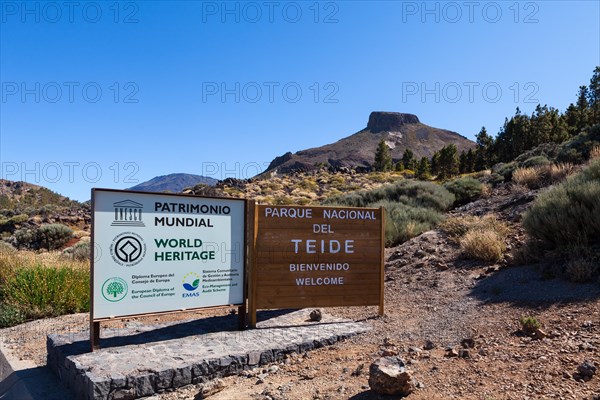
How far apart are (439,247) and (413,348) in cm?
524

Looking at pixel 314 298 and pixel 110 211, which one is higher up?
pixel 110 211

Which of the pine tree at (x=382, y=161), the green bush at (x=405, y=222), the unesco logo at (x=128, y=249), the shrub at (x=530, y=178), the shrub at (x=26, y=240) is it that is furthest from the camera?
the pine tree at (x=382, y=161)

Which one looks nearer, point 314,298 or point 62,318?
point 314,298

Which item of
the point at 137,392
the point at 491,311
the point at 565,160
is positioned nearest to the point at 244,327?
the point at 137,392

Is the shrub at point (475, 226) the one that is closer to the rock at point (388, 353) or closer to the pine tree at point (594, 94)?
the rock at point (388, 353)

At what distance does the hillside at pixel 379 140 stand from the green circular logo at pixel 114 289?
104721 millimetres

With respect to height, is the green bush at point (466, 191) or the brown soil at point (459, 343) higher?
the green bush at point (466, 191)

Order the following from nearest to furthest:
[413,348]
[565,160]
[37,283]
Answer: [413,348] < [37,283] < [565,160]

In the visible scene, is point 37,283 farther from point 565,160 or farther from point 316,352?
point 565,160

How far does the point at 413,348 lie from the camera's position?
5.15 meters

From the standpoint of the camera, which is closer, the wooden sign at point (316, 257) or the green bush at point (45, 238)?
the wooden sign at point (316, 257)

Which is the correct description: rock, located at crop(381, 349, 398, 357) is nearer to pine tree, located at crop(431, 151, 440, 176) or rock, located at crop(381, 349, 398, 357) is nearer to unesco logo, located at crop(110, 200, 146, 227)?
unesco logo, located at crop(110, 200, 146, 227)

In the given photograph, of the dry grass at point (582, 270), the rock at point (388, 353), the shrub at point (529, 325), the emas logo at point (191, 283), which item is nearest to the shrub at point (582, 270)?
the dry grass at point (582, 270)

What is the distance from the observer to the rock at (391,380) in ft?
13.0
